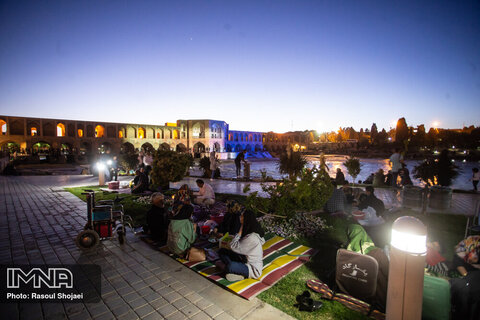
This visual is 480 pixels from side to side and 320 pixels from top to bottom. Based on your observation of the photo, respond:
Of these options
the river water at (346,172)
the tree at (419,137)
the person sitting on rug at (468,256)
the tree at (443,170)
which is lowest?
the river water at (346,172)

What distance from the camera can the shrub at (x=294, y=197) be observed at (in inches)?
230

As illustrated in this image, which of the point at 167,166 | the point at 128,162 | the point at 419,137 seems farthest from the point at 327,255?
the point at 419,137

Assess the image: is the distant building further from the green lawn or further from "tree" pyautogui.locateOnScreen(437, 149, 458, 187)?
the green lawn

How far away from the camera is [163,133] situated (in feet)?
170

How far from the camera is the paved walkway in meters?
3.07

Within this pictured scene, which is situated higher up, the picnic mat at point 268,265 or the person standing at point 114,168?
the person standing at point 114,168

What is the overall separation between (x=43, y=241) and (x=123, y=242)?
5.85ft

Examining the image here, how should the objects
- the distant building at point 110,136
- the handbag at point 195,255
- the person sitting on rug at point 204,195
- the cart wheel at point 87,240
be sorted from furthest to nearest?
the distant building at point 110,136 → the person sitting on rug at point 204,195 → the cart wheel at point 87,240 → the handbag at point 195,255

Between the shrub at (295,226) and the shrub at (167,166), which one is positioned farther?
the shrub at (167,166)

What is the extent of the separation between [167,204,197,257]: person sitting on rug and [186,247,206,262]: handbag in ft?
0.53

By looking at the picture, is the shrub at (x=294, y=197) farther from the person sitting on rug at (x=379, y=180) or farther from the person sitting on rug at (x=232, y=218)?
the person sitting on rug at (x=379, y=180)

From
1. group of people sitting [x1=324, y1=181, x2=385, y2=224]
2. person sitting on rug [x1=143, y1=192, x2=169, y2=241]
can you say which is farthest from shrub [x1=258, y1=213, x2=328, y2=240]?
person sitting on rug [x1=143, y1=192, x2=169, y2=241]

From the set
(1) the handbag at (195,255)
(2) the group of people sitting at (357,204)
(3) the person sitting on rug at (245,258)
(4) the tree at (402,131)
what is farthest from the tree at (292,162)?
(4) the tree at (402,131)

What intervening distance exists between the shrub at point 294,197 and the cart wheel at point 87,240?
326 centimetres
